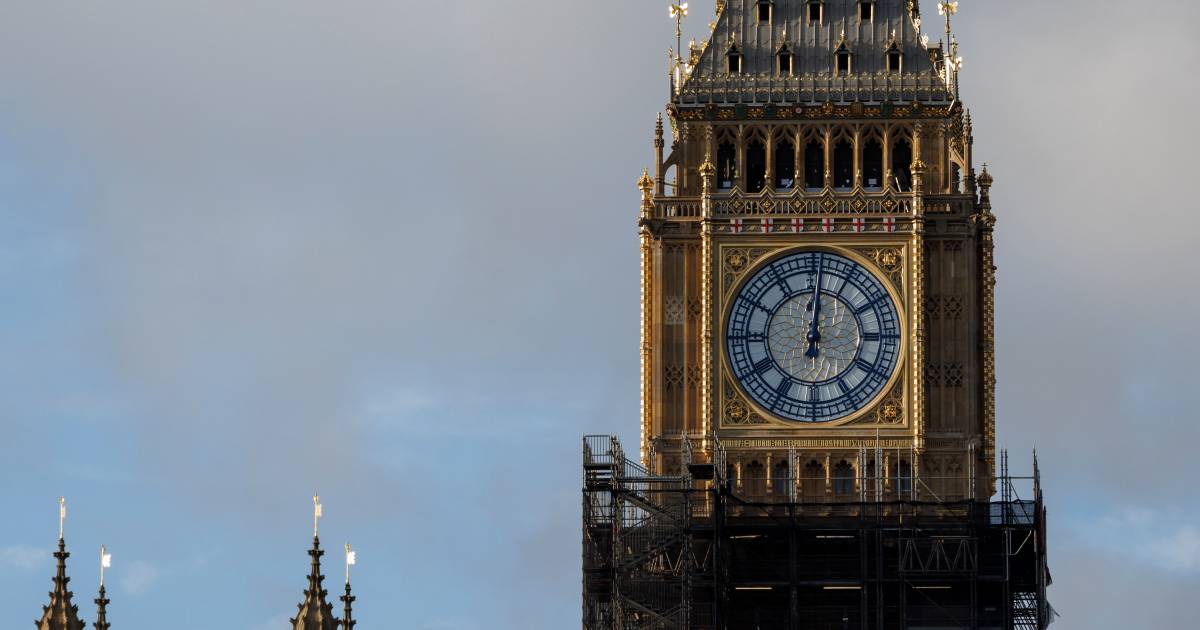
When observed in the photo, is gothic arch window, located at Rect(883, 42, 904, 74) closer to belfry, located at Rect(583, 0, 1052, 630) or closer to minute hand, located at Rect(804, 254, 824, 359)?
belfry, located at Rect(583, 0, 1052, 630)

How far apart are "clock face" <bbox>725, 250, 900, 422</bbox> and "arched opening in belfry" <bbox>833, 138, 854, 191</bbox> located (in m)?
2.30

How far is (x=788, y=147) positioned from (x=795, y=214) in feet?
7.41

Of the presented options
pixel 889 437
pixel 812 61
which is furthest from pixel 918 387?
pixel 812 61

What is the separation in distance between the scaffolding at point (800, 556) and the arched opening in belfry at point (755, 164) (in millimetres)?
6703

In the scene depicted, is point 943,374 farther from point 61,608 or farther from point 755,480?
point 61,608

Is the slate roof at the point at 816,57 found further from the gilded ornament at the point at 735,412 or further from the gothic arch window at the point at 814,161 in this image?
the gilded ornament at the point at 735,412

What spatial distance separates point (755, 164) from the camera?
11688 cm

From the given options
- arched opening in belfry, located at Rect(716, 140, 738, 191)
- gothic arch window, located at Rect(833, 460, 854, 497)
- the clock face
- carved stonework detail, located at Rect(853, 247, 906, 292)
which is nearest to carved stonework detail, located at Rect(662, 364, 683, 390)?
the clock face

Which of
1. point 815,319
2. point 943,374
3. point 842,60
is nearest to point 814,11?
Result: point 842,60

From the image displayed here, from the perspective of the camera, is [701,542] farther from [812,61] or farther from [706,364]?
[812,61]

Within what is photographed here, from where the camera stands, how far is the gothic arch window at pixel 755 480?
114 m

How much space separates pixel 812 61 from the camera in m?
117

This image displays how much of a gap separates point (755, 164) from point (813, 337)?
511cm

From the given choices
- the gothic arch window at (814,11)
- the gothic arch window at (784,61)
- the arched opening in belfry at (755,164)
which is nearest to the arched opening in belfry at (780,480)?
the arched opening in belfry at (755,164)
